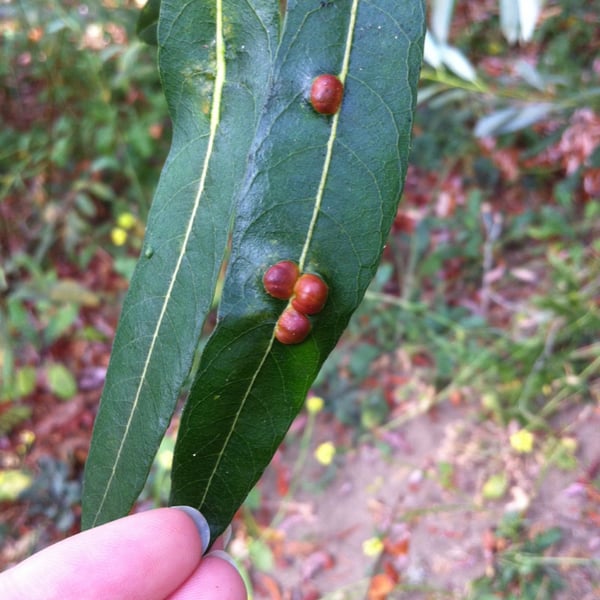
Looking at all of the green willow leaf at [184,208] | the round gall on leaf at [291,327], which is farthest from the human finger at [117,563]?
the round gall on leaf at [291,327]

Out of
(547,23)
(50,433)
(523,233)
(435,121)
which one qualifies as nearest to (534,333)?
(523,233)

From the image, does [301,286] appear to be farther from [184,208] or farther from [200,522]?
[200,522]

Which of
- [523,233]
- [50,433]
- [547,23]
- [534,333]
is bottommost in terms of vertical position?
[50,433]

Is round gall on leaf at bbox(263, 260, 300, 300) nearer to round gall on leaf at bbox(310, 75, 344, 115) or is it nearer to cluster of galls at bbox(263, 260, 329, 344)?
cluster of galls at bbox(263, 260, 329, 344)

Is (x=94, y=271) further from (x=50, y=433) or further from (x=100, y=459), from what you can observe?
(x=100, y=459)

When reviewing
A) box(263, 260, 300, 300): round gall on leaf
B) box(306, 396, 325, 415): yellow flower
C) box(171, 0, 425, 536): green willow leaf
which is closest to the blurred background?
box(306, 396, 325, 415): yellow flower

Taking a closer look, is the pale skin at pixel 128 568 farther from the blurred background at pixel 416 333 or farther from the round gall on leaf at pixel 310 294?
the blurred background at pixel 416 333

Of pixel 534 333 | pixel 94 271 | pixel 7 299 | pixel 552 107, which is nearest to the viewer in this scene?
pixel 552 107
